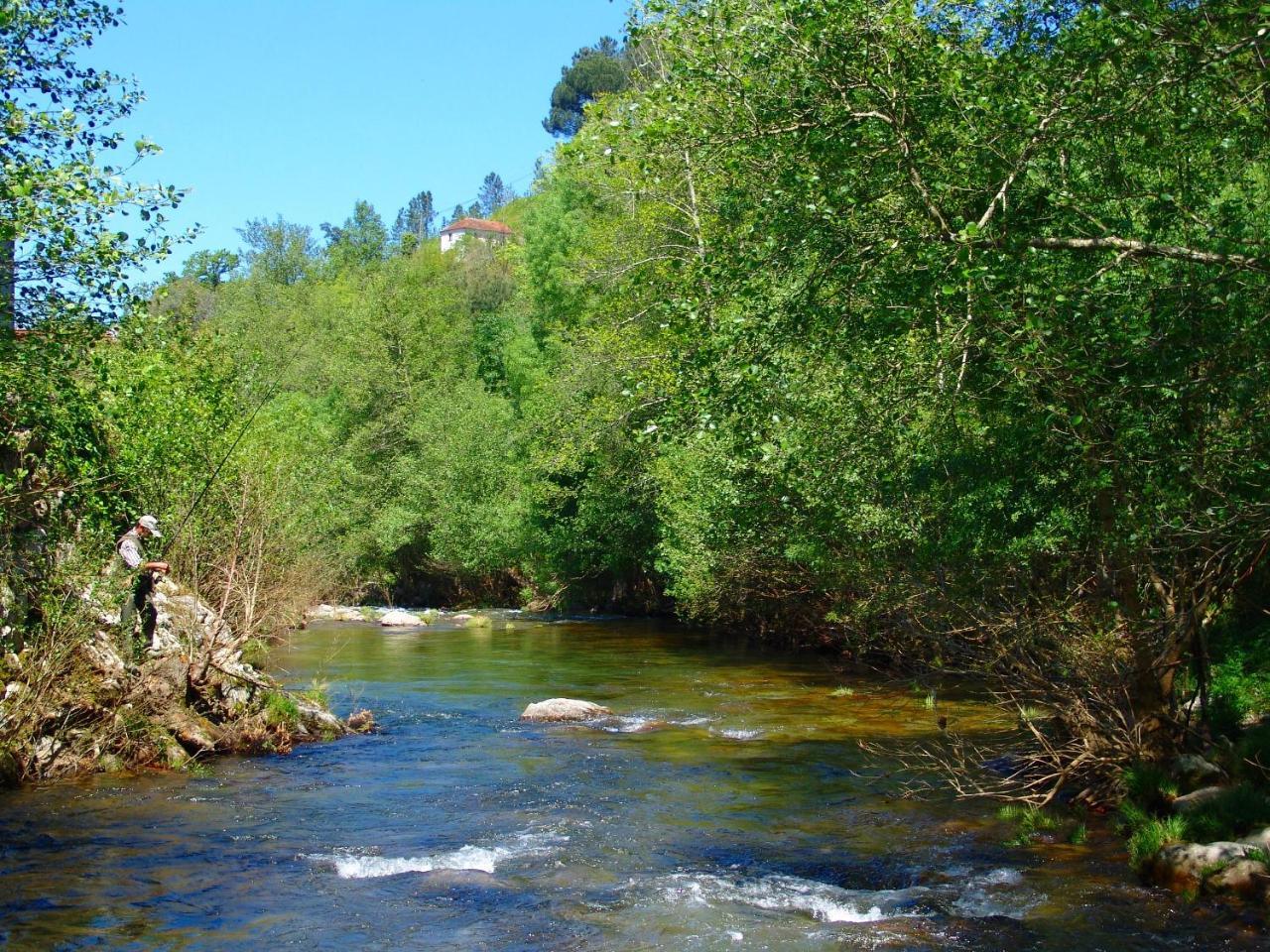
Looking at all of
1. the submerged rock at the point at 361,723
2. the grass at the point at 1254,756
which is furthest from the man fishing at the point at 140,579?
the grass at the point at 1254,756

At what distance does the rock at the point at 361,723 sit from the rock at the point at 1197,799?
12130 millimetres

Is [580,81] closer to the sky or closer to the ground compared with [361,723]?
closer to the sky

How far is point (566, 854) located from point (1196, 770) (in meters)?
6.28

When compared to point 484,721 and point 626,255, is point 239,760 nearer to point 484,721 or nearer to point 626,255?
point 484,721

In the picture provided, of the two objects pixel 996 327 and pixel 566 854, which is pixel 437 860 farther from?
pixel 996 327

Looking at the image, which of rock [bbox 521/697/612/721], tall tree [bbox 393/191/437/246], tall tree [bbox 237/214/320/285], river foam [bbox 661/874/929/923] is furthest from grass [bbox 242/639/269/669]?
tall tree [bbox 393/191/437/246]

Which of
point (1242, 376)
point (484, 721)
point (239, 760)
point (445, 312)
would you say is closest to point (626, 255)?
point (484, 721)

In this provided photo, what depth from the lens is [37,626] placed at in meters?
14.0

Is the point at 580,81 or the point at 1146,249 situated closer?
the point at 1146,249

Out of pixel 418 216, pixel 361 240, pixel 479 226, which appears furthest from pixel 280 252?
pixel 418 216

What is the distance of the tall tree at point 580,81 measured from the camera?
412 ft

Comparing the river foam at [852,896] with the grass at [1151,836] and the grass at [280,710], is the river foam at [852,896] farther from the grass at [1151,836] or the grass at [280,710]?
the grass at [280,710]

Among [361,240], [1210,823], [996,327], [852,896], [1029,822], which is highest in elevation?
[361,240]

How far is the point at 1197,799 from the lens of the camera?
10.7m
